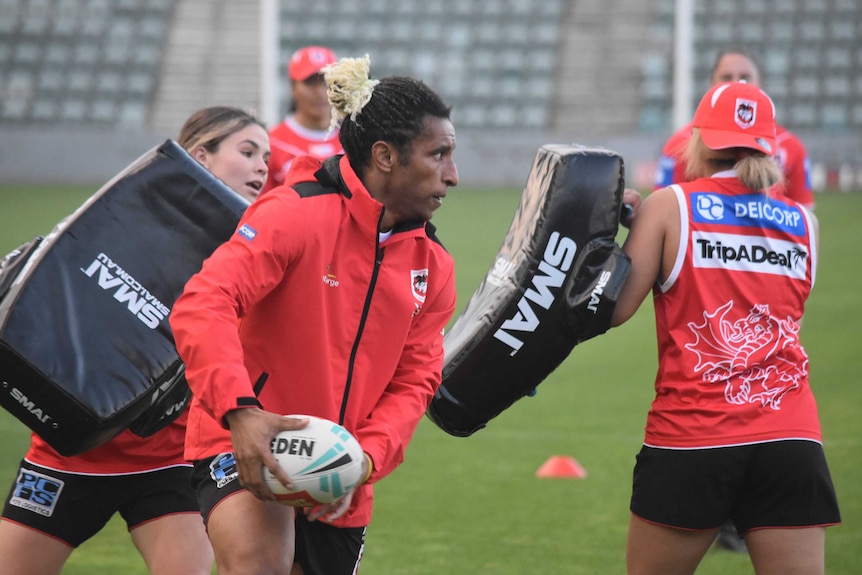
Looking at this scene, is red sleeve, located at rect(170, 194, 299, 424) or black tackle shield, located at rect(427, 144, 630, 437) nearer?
red sleeve, located at rect(170, 194, 299, 424)

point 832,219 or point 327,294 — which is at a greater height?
point 327,294

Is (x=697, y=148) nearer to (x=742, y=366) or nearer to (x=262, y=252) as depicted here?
(x=742, y=366)

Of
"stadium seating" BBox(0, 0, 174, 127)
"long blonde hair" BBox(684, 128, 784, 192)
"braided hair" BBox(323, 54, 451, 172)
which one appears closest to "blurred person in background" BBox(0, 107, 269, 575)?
"braided hair" BBox(323, 54, 451, 172)

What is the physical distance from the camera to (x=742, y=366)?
3412mm

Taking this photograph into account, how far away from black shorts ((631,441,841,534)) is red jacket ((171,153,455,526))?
2.66 feet

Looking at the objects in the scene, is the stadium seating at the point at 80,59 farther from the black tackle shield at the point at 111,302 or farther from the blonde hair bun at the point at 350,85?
the blonde hair bun at the point at 350,85

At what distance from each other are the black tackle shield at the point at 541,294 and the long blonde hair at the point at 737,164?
0.82 ft

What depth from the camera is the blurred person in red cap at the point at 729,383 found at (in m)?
3.37

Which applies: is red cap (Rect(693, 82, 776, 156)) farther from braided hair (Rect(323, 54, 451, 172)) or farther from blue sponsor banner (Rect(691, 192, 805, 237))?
braided hair (Rect(323, 54, 451, 172))

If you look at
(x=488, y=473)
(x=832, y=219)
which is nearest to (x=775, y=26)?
(x=832, y=219)

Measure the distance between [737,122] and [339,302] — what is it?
1.42 meters

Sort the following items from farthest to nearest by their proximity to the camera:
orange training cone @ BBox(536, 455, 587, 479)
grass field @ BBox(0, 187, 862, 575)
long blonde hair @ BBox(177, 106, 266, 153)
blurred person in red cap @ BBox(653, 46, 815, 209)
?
orange training cone @ BBox(536, 455, 587, 479), blurred person in red cap @ BBox(653, 46, 815, 209), grass field @ BBox(0, 187, 862, 575), long blonde hair @ BBox(177, 106, 266, 153)

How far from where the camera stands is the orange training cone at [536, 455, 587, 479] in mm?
6957

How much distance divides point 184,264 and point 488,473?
3890 millimetres
